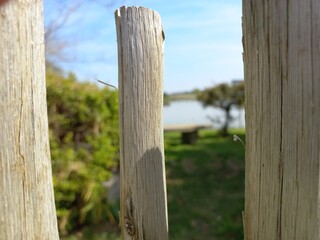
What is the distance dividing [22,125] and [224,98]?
10.3 m

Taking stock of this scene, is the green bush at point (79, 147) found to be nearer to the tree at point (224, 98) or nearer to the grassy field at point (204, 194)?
the grassy field at point (204, 194)

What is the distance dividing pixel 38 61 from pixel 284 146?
0.80 metres

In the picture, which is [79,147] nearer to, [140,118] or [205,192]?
[205,192]

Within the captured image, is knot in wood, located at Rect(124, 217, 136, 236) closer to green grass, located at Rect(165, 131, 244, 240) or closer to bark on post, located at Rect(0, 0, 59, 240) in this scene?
bark on post, located at Rect(0, 0, 59, 240)

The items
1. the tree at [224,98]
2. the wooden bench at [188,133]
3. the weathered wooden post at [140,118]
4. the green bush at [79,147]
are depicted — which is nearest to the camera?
the weathered wooden post at [140,118]

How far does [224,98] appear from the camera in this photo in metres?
11.1

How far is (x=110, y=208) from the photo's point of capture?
4238mm

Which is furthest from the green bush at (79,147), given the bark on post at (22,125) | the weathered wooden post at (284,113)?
the weathered wooden post at (284,113)

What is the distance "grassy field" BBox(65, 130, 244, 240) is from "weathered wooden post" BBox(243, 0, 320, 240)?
2907 millimetres

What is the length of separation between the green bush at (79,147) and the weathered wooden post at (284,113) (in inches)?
114

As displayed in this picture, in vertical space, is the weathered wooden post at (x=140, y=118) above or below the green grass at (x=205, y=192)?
above

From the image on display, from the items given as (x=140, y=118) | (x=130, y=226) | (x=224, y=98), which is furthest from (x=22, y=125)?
(x=224, y=98)

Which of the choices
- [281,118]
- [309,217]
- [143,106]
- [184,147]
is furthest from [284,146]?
[184,147]

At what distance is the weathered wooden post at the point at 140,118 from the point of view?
4.34 feet
